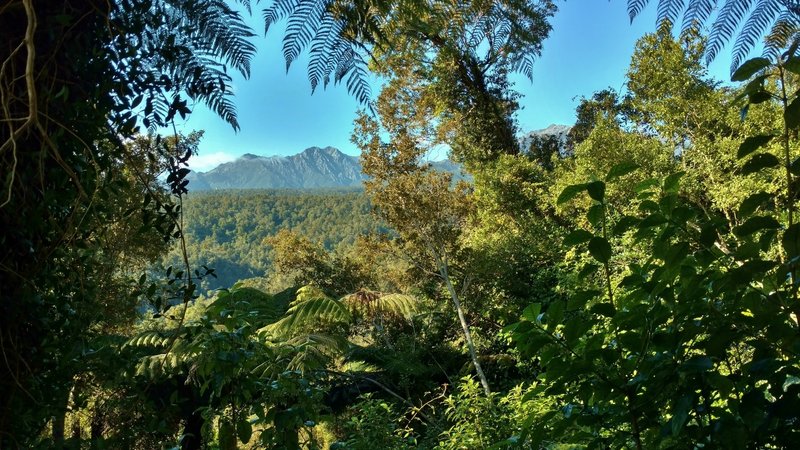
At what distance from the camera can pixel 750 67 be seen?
565 mm

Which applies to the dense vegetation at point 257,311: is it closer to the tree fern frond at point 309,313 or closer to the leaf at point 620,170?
the leaf at point 620,170

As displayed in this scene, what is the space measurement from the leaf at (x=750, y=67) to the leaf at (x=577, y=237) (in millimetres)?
245

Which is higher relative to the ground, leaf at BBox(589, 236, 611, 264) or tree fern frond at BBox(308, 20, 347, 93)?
tree fern frond at BBox(308, 20, 347, 93)

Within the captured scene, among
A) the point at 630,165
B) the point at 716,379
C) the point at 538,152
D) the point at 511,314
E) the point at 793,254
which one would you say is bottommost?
the point at 511,314

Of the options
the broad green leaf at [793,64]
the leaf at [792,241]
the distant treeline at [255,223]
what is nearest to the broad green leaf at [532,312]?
the leaf at [792,241]

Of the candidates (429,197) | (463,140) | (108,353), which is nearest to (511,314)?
(429,197)

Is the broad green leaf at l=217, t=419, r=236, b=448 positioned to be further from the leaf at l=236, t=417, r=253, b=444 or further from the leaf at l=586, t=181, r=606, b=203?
the leaf at l=586, t=181, r=606, b=203

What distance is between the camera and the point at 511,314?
285 inches

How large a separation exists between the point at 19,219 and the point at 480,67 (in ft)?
31.3

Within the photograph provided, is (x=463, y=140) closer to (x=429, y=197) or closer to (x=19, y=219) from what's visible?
(x=429, y=197)

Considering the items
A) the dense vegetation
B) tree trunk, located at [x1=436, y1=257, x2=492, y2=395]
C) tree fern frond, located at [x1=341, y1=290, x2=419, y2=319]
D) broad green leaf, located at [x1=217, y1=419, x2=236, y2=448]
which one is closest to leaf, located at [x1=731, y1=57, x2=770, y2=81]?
the dense vegetation

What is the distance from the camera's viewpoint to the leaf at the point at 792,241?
1.85 ft

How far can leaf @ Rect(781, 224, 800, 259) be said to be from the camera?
0.56 m

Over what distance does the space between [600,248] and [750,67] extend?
268 mm
